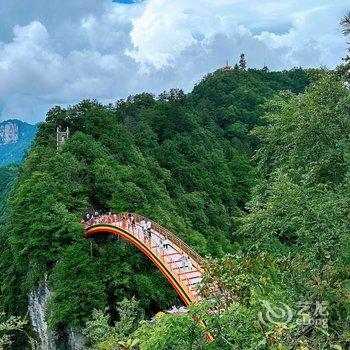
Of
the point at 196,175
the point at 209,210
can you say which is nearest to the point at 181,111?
the point at 196,175

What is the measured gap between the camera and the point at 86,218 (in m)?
33.4

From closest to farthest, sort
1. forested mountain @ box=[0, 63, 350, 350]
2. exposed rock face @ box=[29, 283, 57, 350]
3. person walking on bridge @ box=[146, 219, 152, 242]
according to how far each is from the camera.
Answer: forested mountain @ box=[0, 63, 350, 350] → person walking on bridge @ box=[146, 219, 152, 242] → exposed rock face @ box=[29, 283, 57, 350]

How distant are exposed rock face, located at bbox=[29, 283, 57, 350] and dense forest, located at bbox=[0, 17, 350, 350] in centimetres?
94

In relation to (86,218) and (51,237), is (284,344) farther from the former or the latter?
(86,218)

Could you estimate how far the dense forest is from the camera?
691 centimetres

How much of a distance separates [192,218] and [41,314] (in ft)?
52.1

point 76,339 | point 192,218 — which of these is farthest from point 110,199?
point 76,339

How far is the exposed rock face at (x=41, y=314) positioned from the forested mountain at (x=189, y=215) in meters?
0.76

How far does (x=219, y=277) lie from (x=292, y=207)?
19.4ft

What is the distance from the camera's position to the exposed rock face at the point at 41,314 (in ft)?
102

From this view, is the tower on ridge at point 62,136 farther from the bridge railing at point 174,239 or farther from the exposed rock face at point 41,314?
the bridge railing at point 174,239

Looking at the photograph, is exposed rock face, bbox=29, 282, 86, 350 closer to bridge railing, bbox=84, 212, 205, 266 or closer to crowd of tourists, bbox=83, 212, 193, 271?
crowd of tourists, bbox=83, 212, 193, 271

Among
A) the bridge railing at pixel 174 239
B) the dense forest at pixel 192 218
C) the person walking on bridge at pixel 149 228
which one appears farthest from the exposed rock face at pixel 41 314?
the person walking on bridge at pixel 149 228

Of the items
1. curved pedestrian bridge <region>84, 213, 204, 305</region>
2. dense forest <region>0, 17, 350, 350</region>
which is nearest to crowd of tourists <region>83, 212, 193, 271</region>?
curved pedestrian bridge <region>84, 213, 204, 305</region>
